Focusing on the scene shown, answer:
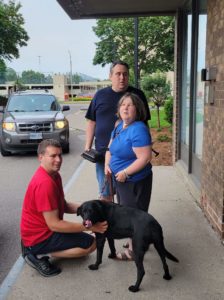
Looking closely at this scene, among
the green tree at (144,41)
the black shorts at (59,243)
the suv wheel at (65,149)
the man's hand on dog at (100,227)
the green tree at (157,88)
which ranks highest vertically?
the green tree at (144,41)

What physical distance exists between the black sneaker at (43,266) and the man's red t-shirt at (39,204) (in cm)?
14

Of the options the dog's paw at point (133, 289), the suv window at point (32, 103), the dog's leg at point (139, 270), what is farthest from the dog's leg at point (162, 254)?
the suv window at point (32, 103)

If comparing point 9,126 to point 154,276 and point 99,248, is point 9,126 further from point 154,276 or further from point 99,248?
point 154,276

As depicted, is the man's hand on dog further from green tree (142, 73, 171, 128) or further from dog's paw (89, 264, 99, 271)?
green tree (142, 73, 171, 128)

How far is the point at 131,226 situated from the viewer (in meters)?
3.41

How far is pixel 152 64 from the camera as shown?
23797mm

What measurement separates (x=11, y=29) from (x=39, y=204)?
109 feet

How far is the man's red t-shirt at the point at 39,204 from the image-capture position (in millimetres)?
3488

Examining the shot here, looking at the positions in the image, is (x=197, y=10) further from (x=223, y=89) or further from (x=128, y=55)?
(x=128, y=55)

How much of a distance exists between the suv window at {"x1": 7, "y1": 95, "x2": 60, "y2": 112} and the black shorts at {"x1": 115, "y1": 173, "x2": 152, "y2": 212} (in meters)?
8.05

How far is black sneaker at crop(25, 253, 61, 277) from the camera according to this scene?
12.0 ft

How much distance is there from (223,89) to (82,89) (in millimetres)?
97391

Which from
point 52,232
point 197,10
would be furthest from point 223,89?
point 197,10

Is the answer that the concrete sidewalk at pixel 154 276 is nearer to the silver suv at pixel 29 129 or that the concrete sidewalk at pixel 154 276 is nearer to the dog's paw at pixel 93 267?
the dog's paw at pixel 93 267
